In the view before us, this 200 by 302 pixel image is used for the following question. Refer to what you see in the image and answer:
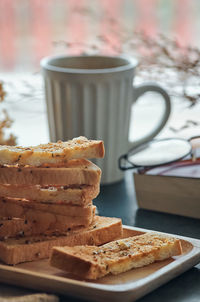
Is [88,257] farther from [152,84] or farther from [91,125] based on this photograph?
[152,84]

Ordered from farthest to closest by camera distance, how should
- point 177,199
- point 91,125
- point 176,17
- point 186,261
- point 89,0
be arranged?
point 89,0 → point 176,17 → point 91,125 → point 177,199 → point 186,261

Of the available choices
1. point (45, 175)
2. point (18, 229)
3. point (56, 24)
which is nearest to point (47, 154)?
point (45, 175)

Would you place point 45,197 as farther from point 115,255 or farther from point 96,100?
point 96,100

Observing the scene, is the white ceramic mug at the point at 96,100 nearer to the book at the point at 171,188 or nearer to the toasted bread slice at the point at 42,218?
the book at the point at 171,188

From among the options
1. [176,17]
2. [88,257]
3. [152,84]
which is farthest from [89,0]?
[88,257]

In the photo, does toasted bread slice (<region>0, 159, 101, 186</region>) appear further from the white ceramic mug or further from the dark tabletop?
the white ceramic mug
